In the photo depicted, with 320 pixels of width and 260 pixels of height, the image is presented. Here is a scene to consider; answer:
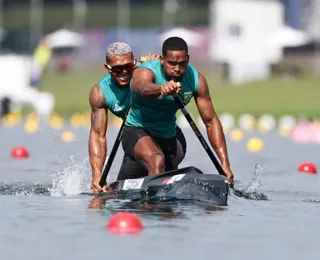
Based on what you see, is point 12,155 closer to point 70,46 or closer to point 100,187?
point 100,187

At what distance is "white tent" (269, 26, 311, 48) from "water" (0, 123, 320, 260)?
128 ft

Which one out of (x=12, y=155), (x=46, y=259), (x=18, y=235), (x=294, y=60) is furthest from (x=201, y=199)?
(x=294, y=60)

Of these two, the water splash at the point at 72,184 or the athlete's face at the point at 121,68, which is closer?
the athlete's face at the point at 121,68

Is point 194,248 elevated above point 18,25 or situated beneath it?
situated beneath

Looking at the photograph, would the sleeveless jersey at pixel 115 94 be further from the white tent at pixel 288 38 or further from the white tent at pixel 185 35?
the white tent at pixel 288 38

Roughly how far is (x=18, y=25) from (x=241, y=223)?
54.1 metres

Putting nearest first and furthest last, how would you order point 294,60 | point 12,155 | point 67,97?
point 12,155 → point 67,97 → point 294,60

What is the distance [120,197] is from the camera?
13102 mm

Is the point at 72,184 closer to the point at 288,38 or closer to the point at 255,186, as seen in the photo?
the point at 255,186

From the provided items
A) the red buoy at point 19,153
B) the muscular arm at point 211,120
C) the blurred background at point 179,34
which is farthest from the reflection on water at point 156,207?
the blurred background at point 179,34

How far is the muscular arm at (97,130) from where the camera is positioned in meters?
13.6

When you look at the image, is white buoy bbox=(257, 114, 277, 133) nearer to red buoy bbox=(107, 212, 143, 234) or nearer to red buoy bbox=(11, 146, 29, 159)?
red buoy bbox=(11, 146, 29, 159)

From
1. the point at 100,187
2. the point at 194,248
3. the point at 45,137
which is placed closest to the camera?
the point at 194,248

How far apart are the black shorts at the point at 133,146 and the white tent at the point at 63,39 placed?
149 ft
